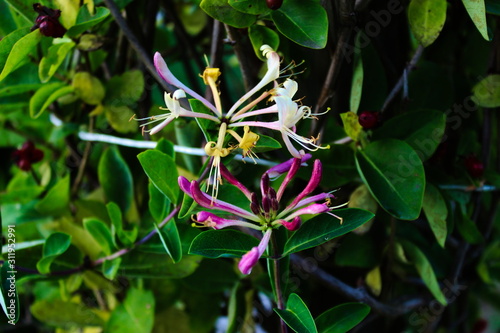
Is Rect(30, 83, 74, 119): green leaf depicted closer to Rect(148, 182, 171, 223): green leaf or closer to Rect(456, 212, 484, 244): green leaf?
Rect(148, 182, 171, 223): green leaf

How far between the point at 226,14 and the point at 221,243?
21 cm

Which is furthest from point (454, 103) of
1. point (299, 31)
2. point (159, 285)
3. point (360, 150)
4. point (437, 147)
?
point (159, 285)

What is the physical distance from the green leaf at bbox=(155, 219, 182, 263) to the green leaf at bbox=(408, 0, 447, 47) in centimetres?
31

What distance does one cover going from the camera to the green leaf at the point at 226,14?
500mm

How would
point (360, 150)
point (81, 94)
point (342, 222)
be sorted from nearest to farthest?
point (342, 222), point (360, 150), point (81, 94)

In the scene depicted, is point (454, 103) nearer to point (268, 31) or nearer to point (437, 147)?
point (437, 147)

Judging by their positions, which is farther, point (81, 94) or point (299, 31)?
point (81, 94)

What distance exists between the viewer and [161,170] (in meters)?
0.52

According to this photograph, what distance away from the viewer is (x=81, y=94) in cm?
71

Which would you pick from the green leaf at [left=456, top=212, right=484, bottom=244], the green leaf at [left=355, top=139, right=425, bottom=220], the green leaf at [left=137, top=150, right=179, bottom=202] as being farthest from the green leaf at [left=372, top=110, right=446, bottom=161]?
the green leaf at [left=137, top=150, right=179, bottom=202]

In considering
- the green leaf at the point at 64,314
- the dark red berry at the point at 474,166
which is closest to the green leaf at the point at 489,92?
the dark red berry at the point at 474,166

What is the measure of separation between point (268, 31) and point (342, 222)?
0.67 feet

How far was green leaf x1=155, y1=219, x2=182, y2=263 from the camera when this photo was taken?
0.53 meters

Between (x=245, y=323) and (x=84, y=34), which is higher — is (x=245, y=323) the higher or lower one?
the lower one
